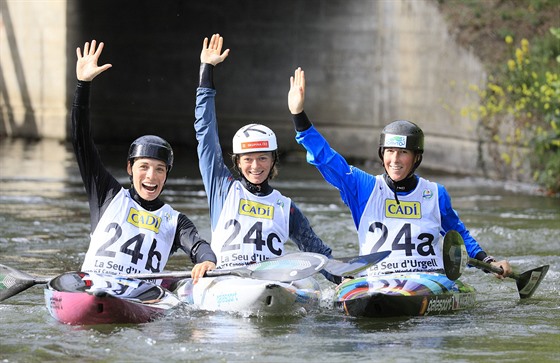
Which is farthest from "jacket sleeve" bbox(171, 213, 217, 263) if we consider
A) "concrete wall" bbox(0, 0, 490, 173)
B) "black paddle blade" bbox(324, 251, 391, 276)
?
"concrete wall" bbox(0, 0, 490, 173)

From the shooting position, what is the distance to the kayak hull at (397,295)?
8.68m

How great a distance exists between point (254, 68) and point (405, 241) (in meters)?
17.2

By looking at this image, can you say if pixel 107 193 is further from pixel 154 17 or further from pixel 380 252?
pixel 154 17

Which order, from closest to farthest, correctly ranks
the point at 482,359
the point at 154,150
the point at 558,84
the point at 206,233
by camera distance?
the point at 482,359 → the point at 154,150 → the point at 206,233 → the point at 558,84

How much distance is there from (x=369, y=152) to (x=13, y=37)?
9.45 metres

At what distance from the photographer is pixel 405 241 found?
913 centimetres

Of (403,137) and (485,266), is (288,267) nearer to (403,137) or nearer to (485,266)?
(403,137)

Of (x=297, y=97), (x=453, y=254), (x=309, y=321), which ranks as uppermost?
(x=297, y=97)

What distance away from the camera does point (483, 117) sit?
20062 mm

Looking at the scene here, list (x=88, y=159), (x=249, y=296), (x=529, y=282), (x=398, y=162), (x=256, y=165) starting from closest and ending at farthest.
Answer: (x=249, y=296), (x=88, y=159), (x=398, y=162), (x=256, y=165), (x=529, y=282)

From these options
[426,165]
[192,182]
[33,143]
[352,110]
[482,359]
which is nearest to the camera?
[482,359]

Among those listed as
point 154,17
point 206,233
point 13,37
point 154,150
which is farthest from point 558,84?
point 13,37

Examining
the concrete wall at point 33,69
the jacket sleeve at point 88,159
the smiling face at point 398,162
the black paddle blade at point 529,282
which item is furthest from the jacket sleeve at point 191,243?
the concrete wall at point 33,69

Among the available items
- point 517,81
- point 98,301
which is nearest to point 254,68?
point 517,81
